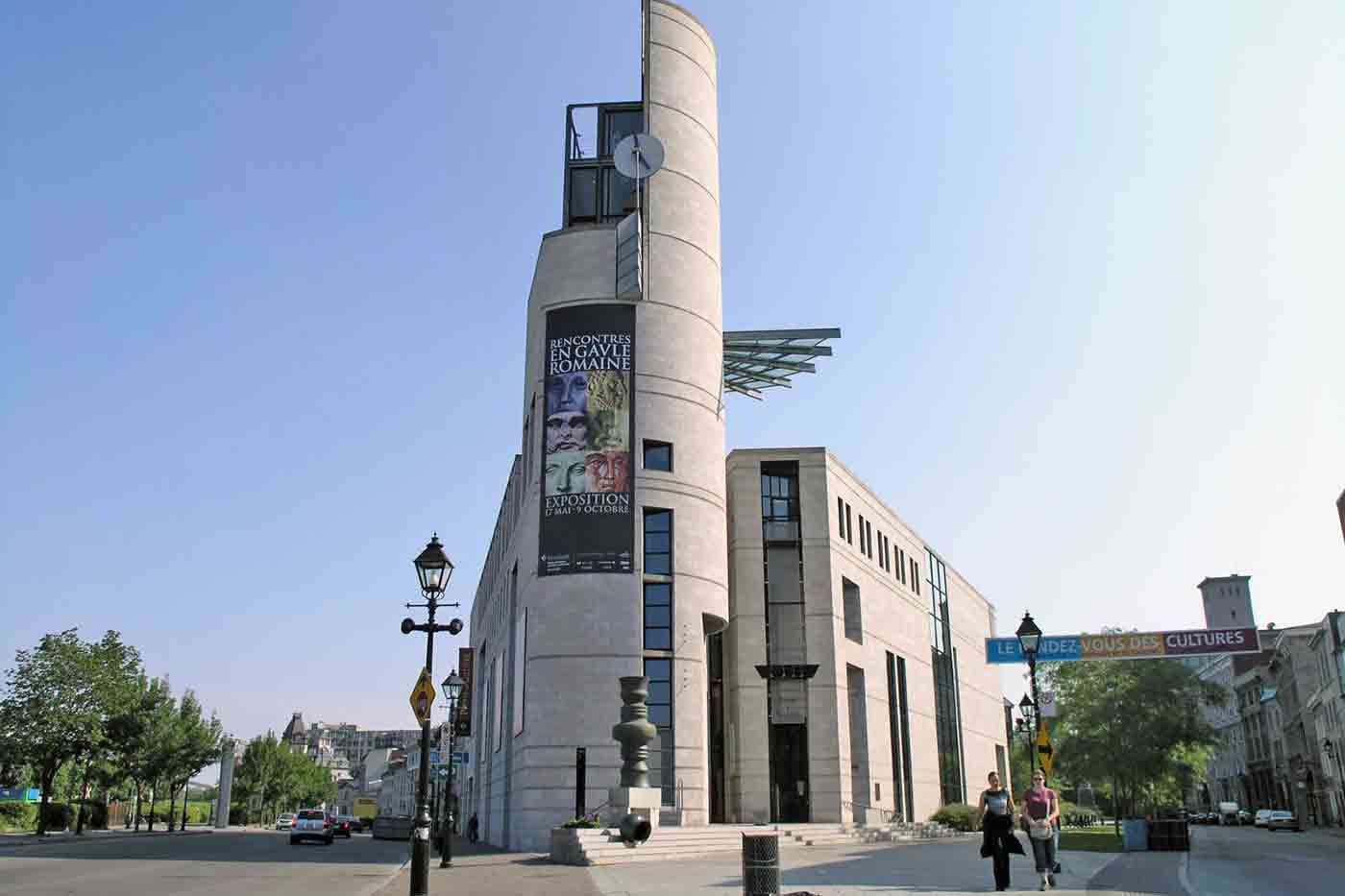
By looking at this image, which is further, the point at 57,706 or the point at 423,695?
the point at 57,706

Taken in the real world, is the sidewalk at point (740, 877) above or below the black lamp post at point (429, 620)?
below

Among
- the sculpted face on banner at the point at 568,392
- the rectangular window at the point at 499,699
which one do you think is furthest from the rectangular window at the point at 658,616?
the rectangular window at the point at 499,699

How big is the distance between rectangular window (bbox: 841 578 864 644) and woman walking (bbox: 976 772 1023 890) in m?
33.2

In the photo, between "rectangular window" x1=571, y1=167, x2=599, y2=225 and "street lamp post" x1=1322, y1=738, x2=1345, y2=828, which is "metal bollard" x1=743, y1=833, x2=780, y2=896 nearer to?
"rectangular window" x1=571, y1=167, x2=599, y2=225

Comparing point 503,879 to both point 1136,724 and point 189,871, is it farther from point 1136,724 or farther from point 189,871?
point 1136,724

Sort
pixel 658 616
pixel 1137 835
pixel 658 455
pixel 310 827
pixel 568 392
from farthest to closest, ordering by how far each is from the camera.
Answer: pixel 310 827, pixel 658 455, pixel 568 392, pixel 658 616, pixel 1137 835

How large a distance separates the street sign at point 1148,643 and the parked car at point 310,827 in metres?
28.3

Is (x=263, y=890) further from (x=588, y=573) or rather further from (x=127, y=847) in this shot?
(x=127, y=847)

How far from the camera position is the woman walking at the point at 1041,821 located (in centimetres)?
1639

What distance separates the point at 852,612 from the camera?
50562 millimetres

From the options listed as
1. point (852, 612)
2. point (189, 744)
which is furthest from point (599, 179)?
point (189, 744)

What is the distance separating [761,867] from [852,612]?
1496 inches

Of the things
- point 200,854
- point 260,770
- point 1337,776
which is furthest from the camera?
point 260,770

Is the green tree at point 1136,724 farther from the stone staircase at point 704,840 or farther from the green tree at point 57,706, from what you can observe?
the green tree at point 57,706
